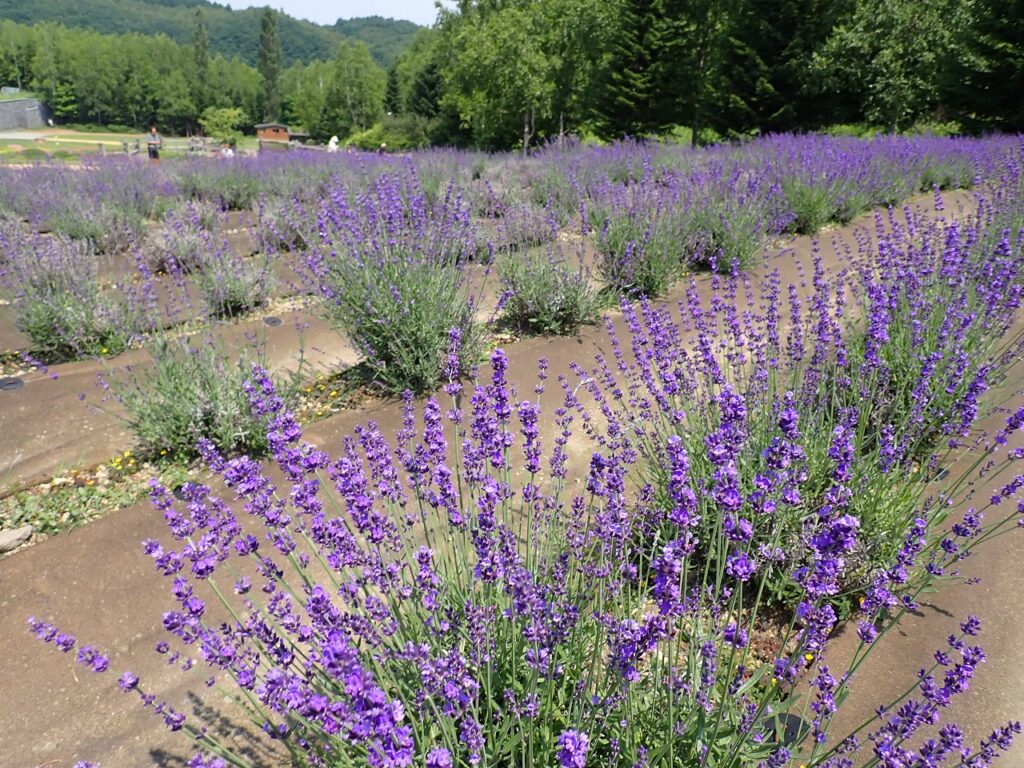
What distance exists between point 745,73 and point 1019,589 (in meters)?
25.6

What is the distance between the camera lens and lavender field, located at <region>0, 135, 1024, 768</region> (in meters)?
1.42

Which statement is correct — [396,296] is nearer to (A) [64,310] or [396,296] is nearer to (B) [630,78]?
(A) [64,310]

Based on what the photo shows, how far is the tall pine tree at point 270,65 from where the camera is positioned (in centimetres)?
9238

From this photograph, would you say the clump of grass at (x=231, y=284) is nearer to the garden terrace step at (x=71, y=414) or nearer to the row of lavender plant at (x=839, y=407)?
the garden terrace step at (x=71, y=414)

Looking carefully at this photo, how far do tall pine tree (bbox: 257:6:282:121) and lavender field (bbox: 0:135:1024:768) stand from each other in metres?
101

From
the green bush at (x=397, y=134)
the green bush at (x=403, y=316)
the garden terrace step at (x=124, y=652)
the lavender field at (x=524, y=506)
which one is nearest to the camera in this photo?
the lavender field at (x=524, y=506)

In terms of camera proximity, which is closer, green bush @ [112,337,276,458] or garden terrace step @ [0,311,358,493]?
green bush @ [112,337,276,458]

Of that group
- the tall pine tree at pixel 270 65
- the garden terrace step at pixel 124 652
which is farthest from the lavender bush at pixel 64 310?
the tall pine tree at pixel 270 65

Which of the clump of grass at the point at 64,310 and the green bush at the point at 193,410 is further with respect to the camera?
the clump of grass at the point at 64,310

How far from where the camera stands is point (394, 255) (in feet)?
14.9

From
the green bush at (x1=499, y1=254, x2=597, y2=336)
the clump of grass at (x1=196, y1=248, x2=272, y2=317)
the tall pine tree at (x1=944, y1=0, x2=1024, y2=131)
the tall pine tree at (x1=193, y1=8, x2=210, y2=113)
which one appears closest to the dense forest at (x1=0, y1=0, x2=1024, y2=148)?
the tall pine tree at (x1=944, y1=0, x2=1024, y2=131)

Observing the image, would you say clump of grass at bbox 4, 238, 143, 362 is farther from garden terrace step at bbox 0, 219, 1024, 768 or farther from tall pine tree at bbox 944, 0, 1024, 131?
tall pine tree at bbox 944, 0, 1024, 131

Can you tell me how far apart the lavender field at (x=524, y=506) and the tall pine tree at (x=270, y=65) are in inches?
3968

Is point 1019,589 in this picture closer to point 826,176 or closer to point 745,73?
point 826,176
